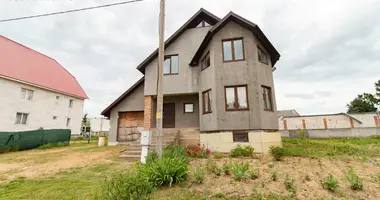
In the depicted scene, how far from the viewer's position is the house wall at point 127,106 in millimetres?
13539

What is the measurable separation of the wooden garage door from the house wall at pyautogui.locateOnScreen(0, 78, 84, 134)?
11.1m

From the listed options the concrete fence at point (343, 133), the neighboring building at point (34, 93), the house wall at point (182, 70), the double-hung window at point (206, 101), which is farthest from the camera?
the concrete fence at point (343, 133)

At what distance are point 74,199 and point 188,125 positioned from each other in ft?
30.2

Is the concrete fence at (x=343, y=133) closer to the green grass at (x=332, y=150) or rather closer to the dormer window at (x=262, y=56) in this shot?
the green grass at (x=332, y=150)

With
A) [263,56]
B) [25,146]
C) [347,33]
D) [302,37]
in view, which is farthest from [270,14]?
[25,146]

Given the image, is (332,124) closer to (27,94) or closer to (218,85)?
(218,85)

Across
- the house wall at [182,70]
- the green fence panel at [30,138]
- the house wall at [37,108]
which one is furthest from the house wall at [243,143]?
the house wall at [37,108]

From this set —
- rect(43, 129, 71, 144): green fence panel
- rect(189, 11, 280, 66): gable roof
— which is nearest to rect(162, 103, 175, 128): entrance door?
rect(189, 11, 280, 66): gable roof

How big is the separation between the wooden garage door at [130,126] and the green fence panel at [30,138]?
267 inches

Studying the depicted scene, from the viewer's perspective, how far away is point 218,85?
980 cm

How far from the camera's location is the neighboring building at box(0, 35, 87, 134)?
15664 mm

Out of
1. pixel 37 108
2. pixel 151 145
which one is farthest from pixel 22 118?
pixel 151 145

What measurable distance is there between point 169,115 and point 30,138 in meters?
11.2

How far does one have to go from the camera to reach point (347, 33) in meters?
12.8
